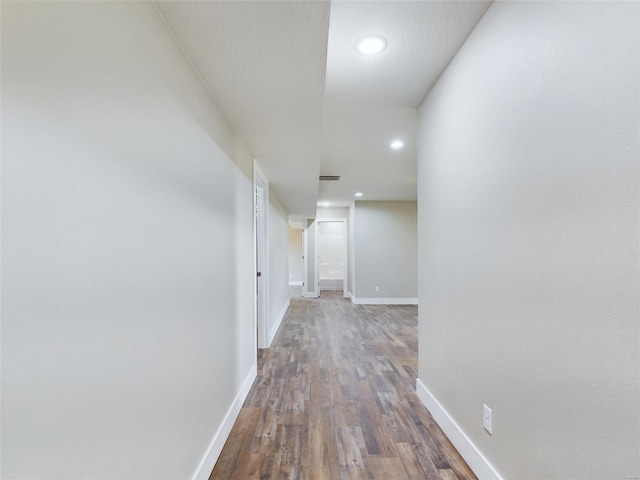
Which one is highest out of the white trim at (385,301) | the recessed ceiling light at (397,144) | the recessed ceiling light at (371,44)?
the recessed ceiling light at (371,44)

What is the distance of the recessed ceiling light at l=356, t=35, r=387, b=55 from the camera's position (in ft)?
5.32

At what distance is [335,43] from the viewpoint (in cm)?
168

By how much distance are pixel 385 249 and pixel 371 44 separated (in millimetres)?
5499

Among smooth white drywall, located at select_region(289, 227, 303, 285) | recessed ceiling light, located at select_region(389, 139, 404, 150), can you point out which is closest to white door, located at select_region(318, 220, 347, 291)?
smooth white drywall, located at select_region(289, 227, 303, 285)

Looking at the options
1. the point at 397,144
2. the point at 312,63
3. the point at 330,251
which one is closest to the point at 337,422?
the point at 312,63

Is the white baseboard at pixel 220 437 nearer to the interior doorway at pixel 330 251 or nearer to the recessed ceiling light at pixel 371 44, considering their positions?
the recessed ceiling light at pixel 371 44

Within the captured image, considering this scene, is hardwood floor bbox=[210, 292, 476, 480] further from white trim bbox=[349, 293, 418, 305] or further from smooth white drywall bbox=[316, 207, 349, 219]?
smooth white drywall bbox=[316, 207, 349, 219]

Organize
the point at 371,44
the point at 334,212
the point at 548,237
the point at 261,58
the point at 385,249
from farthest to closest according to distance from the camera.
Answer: the point at 334,212 → the point at 385,249 → the point at 371,44 → the point at 261,58 → the point at 548,237

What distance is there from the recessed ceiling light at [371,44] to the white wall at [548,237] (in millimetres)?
464

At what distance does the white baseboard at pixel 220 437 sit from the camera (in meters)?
1.47

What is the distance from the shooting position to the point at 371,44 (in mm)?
1675

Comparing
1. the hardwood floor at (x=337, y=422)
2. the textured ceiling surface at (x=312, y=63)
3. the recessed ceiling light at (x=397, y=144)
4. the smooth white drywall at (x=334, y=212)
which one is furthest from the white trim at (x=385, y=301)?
the textured ceiling surface at (x=312, y=63)

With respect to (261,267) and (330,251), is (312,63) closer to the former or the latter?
(261,267)

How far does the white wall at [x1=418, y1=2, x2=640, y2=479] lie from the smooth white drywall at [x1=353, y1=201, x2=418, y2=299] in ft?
16.4
